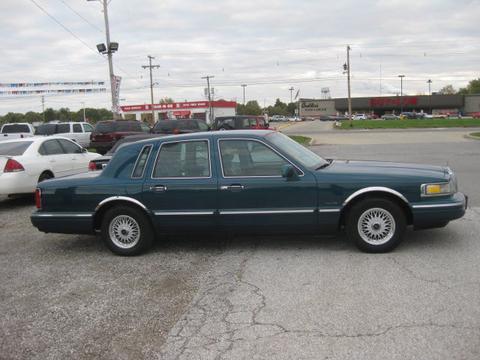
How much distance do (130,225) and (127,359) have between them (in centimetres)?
290

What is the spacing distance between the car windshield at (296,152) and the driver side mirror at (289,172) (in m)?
0.20

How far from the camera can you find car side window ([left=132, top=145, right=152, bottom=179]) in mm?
6496

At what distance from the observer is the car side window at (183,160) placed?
21.0 ft

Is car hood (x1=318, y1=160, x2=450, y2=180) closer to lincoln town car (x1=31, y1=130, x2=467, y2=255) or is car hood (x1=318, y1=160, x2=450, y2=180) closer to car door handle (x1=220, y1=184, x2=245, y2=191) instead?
lincoln town car (x1=31, y1=130, x2=467, y2=255)

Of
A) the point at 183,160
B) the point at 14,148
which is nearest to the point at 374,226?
the point at 183,160

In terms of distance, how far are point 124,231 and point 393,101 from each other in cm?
12372

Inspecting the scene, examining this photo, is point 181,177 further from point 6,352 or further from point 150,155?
point 6,352

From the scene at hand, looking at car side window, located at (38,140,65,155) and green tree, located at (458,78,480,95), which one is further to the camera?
green tree, located at (458,78,480,95)

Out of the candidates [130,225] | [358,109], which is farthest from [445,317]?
[358,109]

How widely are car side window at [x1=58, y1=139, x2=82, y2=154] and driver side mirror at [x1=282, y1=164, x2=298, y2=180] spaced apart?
24.9 feet

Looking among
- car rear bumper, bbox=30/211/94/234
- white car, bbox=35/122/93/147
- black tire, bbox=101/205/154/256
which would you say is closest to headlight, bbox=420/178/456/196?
black tire, bbox=101/205/154/256

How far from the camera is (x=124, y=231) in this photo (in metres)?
6.51

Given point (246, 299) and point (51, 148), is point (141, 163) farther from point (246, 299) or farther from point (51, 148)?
point (51, 148)

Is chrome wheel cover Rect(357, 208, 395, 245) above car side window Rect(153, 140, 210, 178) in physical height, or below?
below
